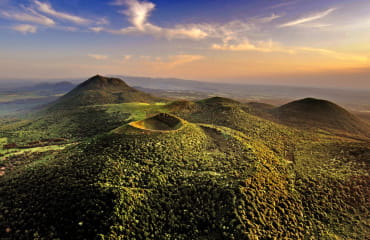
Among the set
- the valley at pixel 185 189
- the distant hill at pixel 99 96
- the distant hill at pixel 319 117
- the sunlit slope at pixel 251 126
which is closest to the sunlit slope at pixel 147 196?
the valley at pixel 185 189

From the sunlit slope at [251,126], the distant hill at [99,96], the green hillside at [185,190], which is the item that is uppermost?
A: the distant hill at [99,96]

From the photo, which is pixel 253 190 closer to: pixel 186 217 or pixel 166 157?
pixel 186 217

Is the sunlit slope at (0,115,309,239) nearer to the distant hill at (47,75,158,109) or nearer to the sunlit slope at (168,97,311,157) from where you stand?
the sunlit slope at (168,97,311,157)

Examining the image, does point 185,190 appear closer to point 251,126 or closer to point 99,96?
point 251,126

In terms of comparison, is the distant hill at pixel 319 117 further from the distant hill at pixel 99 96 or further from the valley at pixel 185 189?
the distant hill at pixel 99 96

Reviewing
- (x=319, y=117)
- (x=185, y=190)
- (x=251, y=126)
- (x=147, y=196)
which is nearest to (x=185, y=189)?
(x=185, y=190)

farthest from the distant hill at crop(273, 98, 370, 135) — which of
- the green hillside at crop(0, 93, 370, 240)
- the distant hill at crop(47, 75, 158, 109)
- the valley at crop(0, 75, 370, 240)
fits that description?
the distant hill at crop(47, 75, 158, 109)

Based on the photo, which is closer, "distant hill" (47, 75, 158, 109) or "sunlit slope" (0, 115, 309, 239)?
"sunlit slope" (0, 115, 309, 239)

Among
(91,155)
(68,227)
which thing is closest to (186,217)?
(68,227)
